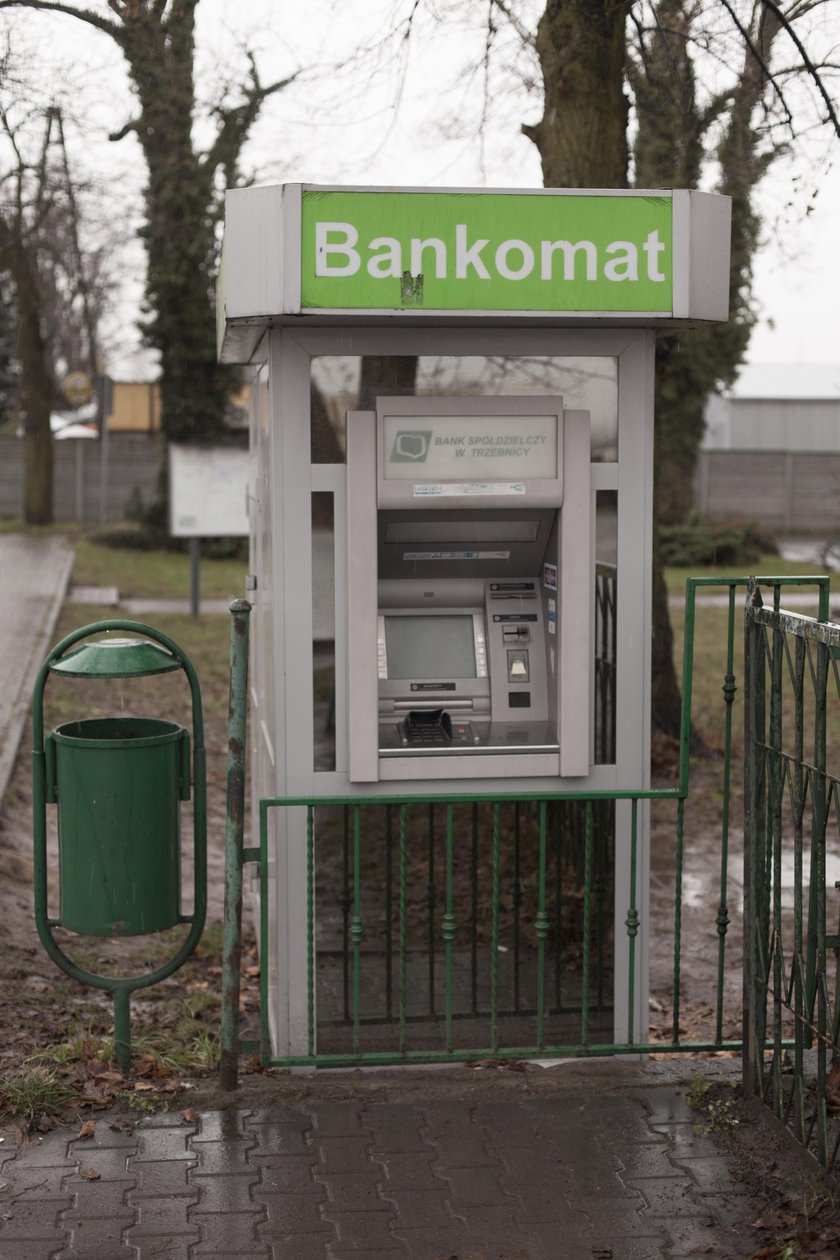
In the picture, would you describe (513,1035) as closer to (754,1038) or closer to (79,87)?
(754,1038)

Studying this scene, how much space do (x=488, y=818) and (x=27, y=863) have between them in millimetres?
2670

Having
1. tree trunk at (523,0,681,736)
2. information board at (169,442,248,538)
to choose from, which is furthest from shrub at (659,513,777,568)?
tree trunk at (523,0,681,736)

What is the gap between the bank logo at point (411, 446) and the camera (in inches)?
183

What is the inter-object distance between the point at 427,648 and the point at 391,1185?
174 centimetres

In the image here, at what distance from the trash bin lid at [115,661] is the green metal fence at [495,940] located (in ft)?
1.88

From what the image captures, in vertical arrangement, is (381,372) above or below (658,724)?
above

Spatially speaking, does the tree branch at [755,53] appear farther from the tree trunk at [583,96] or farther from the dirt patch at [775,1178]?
the dirt patch at [775,1178]

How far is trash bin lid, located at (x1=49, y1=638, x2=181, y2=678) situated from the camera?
15.1 ft

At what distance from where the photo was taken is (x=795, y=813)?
4.00 meters

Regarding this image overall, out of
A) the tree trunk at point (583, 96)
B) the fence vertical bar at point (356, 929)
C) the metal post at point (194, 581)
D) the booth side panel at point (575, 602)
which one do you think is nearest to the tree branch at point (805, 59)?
the tree trunk at point (583, 96)

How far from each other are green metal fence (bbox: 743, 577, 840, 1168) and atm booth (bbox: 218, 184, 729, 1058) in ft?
1.90

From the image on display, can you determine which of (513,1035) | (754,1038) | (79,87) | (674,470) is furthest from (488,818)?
(674,470)

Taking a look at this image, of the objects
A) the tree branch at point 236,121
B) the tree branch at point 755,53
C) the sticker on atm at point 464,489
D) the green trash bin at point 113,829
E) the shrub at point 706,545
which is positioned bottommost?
the green trash bin at point 113,829

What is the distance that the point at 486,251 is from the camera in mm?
4352
